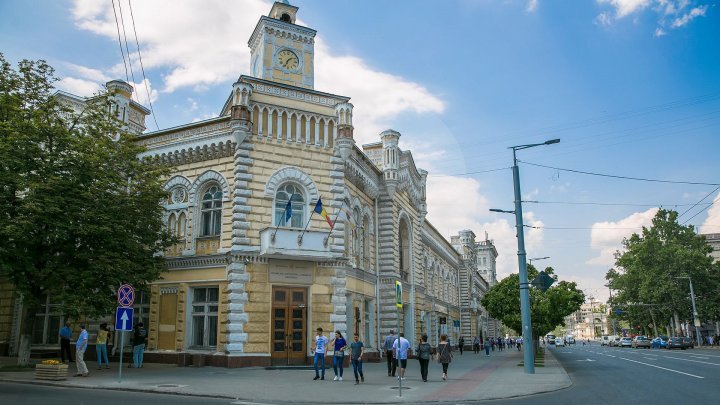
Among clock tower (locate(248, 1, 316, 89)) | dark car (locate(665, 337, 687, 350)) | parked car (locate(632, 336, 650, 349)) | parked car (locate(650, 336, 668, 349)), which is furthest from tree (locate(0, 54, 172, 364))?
parked car (locate(632, 336, 650, 349))

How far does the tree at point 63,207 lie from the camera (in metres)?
19.6

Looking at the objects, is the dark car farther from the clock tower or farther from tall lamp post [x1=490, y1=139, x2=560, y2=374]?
the clock tower

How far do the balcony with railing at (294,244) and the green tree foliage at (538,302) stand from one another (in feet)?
65.8

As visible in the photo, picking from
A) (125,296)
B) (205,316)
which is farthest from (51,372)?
(205,316)

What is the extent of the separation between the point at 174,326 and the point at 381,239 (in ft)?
44.1

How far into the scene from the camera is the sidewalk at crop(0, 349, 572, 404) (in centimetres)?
1525

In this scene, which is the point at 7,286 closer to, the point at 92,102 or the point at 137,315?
the point at 137,315

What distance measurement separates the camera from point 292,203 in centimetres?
2644

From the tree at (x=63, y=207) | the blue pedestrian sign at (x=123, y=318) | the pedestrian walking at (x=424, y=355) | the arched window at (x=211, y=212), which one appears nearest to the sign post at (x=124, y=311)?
the blue pedestrian sign at (x=123, y=318)

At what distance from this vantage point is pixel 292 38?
2972 cm

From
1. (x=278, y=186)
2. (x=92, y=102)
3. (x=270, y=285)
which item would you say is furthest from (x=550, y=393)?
(x=92, y=102)

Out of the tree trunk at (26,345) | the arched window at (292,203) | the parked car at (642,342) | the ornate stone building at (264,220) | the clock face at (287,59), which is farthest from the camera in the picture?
the parked car at (642,342)

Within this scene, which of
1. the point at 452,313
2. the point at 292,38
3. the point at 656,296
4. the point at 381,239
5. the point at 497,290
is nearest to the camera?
the point at 292,38

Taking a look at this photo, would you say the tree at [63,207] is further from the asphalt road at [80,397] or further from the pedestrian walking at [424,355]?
the pedestrian walking at [424,355]
